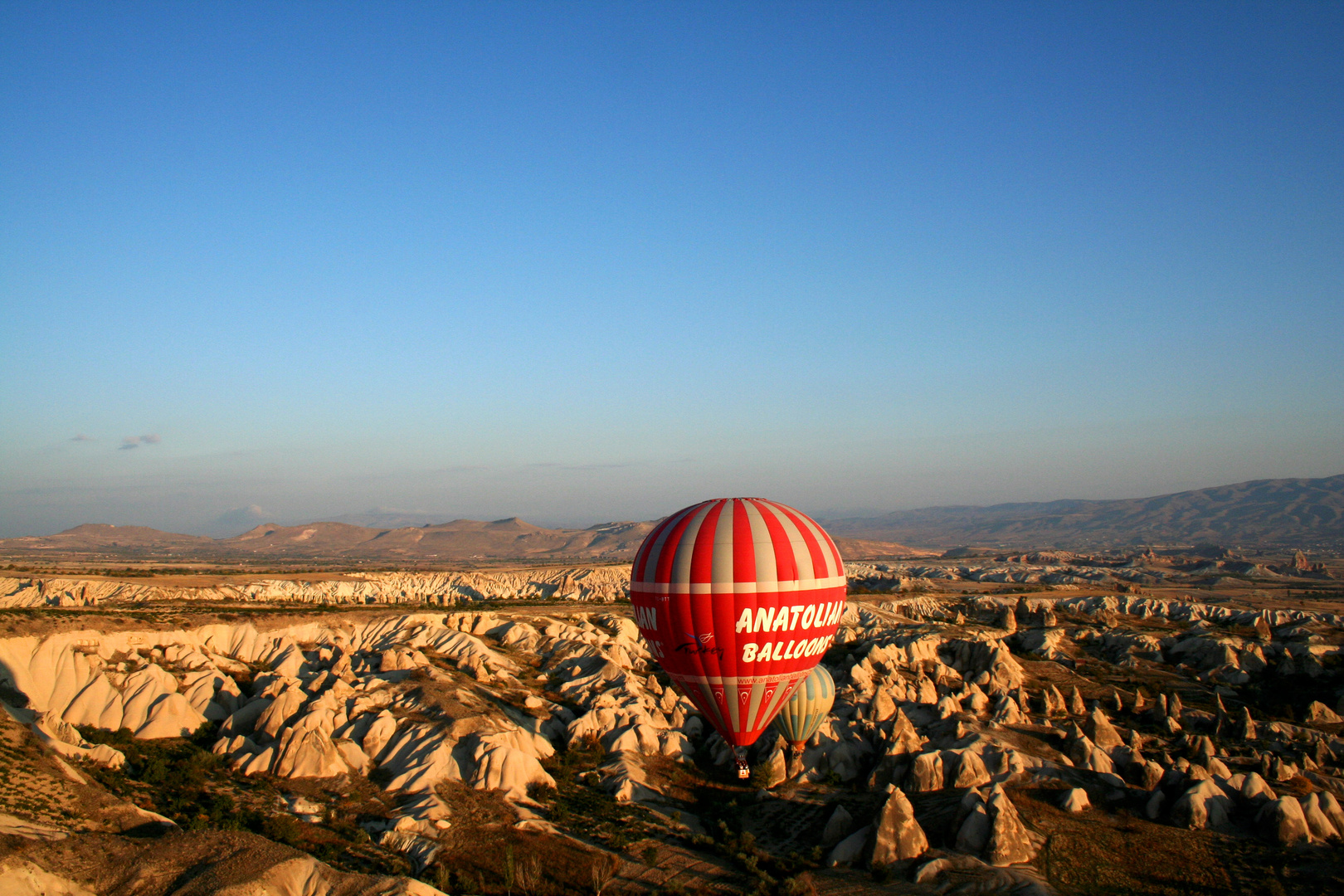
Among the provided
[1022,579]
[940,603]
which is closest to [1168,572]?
[1022,579]

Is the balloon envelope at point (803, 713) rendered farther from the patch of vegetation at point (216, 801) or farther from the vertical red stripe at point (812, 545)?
the patch of vegetation at point (216, 801)

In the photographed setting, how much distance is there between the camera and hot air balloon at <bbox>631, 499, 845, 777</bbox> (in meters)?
30.0

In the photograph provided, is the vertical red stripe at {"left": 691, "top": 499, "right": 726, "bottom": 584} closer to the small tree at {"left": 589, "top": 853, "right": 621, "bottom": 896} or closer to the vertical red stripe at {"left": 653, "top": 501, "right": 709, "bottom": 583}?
the vertical red stripe at {"left": 653, "top": 501, "right": 709, "bottom": 583}

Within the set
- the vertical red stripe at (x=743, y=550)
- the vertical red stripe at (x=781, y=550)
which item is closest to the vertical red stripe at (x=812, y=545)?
the vertical red stripe at (x=781, y=550)

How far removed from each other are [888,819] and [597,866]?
10.8 meters

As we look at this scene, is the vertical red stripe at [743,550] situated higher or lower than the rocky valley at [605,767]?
higher

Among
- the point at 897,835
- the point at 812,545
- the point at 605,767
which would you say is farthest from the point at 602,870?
the point at 812,545

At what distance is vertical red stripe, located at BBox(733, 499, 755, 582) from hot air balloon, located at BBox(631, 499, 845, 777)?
3cm

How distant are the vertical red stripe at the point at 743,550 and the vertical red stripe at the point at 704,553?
33.2 inches

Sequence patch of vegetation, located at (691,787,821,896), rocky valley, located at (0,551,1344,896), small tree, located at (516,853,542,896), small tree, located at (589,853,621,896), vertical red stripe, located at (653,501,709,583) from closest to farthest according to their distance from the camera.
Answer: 1. rocky valley, located at (0,551,1344,896)
2. small tree, located at (516,853,542,896)
3. patch of vegetation, located at (691,787,821,896)
4. small tree, located at (589,853,621,896)
5. vertical red stripe, located at (653,501,709,583)

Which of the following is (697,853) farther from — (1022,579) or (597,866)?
(1022,579)

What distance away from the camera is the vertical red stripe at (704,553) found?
30188 millimetres

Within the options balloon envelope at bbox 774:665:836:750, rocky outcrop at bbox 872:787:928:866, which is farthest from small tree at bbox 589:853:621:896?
balloon envelope at bbox 774:665:836:750

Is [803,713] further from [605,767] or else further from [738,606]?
[738,606]
